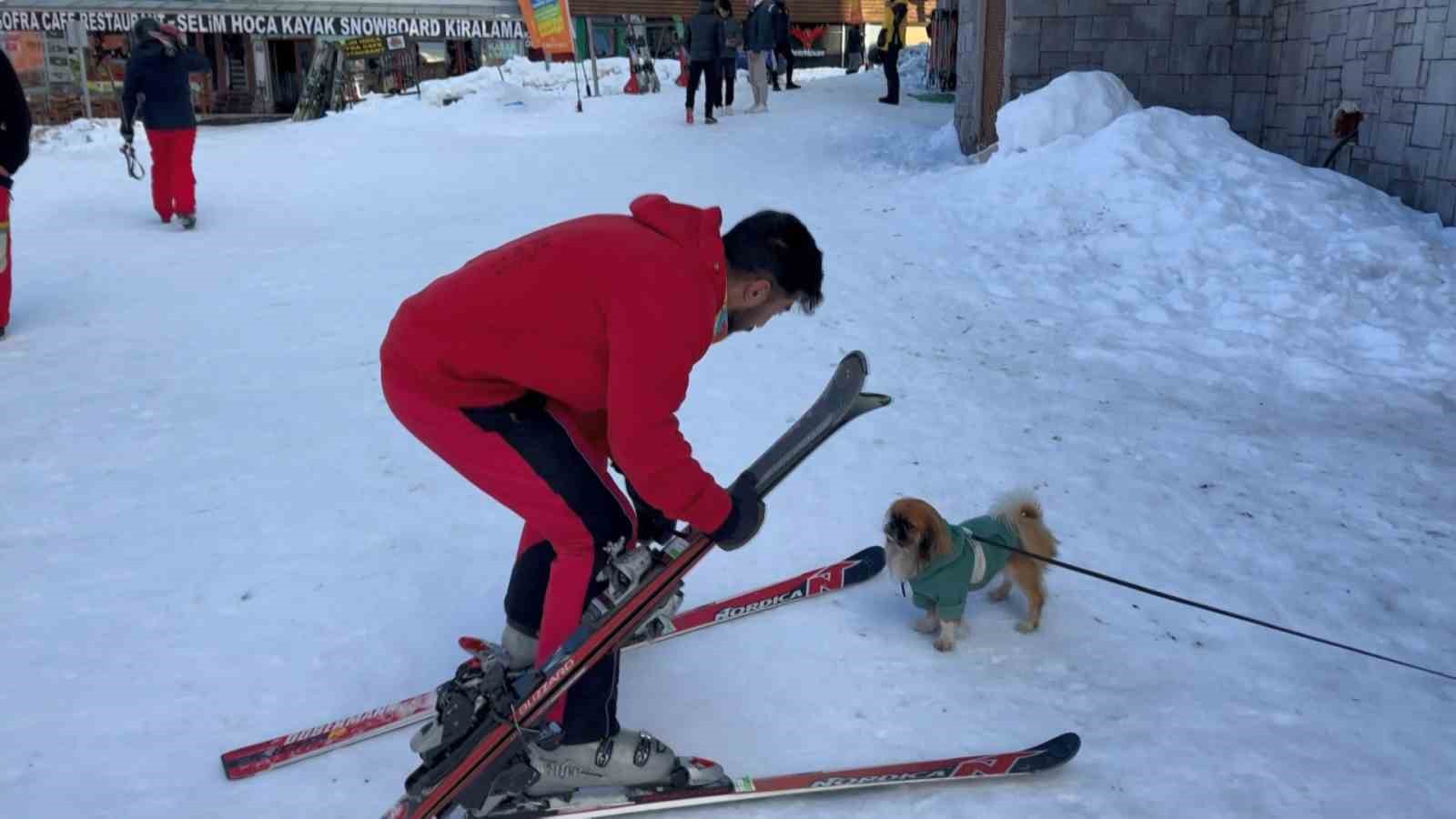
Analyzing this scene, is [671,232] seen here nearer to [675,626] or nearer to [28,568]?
[675,626]

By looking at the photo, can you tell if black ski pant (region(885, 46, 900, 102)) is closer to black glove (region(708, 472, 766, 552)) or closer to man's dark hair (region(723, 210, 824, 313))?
man's dark hair (region(723, 210, 824, 313))

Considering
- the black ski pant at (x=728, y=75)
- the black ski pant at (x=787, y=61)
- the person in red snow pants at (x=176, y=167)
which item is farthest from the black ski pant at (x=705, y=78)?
the person in red snow pants at (x=176, y=167)

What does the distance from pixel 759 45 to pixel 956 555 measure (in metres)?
13.2

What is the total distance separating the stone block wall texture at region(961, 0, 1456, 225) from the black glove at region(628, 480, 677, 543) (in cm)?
714

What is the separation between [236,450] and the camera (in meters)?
4.52

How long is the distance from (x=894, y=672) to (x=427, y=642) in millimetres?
1341

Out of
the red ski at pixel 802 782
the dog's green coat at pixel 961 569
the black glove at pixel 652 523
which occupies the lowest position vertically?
the red ski at pixel 802 782

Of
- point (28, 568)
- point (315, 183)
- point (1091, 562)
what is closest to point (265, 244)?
point (315, 183)

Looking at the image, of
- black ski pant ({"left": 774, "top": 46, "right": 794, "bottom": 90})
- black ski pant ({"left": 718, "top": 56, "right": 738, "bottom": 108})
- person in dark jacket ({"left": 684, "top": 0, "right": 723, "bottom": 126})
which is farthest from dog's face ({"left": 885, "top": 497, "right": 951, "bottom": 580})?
black ski pant ({"left": 774, "top": 46, "right": 794, "bottom": 90})

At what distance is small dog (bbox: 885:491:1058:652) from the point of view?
3.00 meters

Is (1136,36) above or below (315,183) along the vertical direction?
above

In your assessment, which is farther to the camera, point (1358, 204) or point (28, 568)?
point (1358, 204)

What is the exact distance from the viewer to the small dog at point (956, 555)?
3.00 m

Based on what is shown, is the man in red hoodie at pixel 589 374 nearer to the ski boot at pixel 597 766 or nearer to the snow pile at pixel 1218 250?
the ski boot at pixel 597 766
